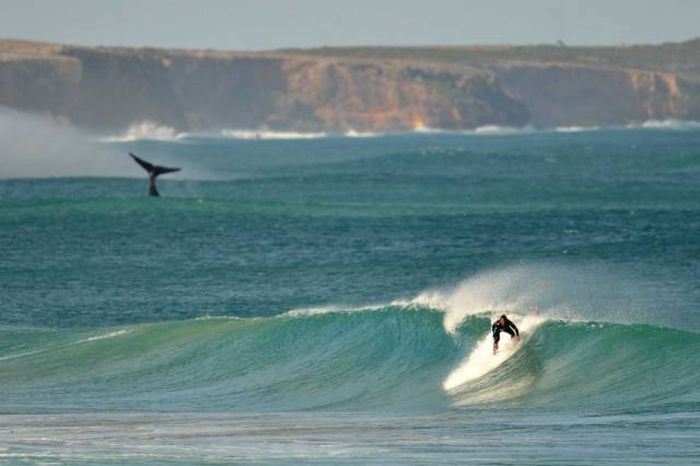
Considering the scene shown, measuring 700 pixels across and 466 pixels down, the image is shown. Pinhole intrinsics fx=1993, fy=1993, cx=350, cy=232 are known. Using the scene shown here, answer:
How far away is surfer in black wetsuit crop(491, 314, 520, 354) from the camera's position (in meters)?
27.1

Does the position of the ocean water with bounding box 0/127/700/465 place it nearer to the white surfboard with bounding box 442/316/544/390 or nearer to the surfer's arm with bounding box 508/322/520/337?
the white surfboard with bounding box 442/316/544/390

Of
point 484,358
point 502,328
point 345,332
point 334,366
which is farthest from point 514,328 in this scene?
point 345,332

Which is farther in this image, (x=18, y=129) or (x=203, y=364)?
(x=18, y=129)

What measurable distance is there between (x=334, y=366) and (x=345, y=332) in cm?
212

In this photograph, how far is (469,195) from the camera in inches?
2921

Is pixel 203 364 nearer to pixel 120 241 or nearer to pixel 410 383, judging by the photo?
pixel 410 383

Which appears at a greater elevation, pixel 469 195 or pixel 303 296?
pixel 469 195

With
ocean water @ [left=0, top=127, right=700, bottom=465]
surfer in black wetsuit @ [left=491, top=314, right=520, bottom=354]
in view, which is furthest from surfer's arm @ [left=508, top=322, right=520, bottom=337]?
ocean water @ [left=0, top=127, right=700, bottom=465]

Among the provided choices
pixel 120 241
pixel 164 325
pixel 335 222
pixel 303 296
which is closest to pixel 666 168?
pixel 335 222

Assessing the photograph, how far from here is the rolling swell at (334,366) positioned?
2503cm

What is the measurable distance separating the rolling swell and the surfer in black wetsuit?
11.2 inches

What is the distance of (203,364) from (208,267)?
14907 millimetres

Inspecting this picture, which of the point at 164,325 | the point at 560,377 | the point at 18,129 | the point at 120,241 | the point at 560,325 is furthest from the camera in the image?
the point at 18,129

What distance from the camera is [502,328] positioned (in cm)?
2711
